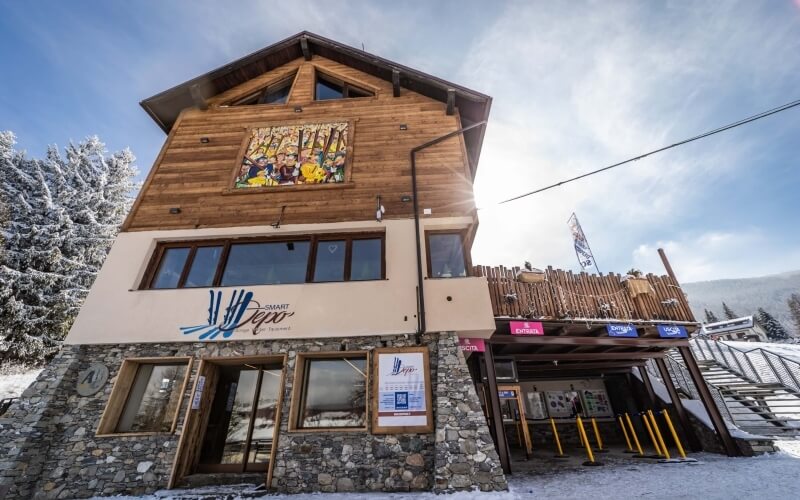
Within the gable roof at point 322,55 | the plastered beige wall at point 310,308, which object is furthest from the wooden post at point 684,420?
the gable roof at point 322,55

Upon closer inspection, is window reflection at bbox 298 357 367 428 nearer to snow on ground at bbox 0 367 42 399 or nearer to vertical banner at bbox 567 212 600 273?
vertical banner at bbox 567 212 600 273

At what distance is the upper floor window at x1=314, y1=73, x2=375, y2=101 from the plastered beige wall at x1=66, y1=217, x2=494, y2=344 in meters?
7.16

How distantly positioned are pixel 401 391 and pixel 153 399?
5707 mm

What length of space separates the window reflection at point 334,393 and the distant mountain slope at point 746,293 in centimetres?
12040

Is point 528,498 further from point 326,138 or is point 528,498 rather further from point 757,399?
point 757,399

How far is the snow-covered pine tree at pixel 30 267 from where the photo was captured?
47.1 feet

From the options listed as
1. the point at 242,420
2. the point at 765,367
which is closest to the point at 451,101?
the point at 242,420

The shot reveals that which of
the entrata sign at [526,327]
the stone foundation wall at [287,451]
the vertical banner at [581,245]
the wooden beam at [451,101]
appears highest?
the wooden beam at [451,101]

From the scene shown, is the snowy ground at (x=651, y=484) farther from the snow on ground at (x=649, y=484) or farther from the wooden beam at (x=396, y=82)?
the wooden beam at (x=396, y=82)

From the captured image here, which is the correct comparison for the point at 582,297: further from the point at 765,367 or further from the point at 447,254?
the point at 765,367

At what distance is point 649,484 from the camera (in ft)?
19.4

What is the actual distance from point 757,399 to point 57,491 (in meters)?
19.8

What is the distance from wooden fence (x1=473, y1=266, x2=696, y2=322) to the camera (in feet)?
29.8

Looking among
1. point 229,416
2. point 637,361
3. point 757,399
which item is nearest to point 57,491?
point 229,416
